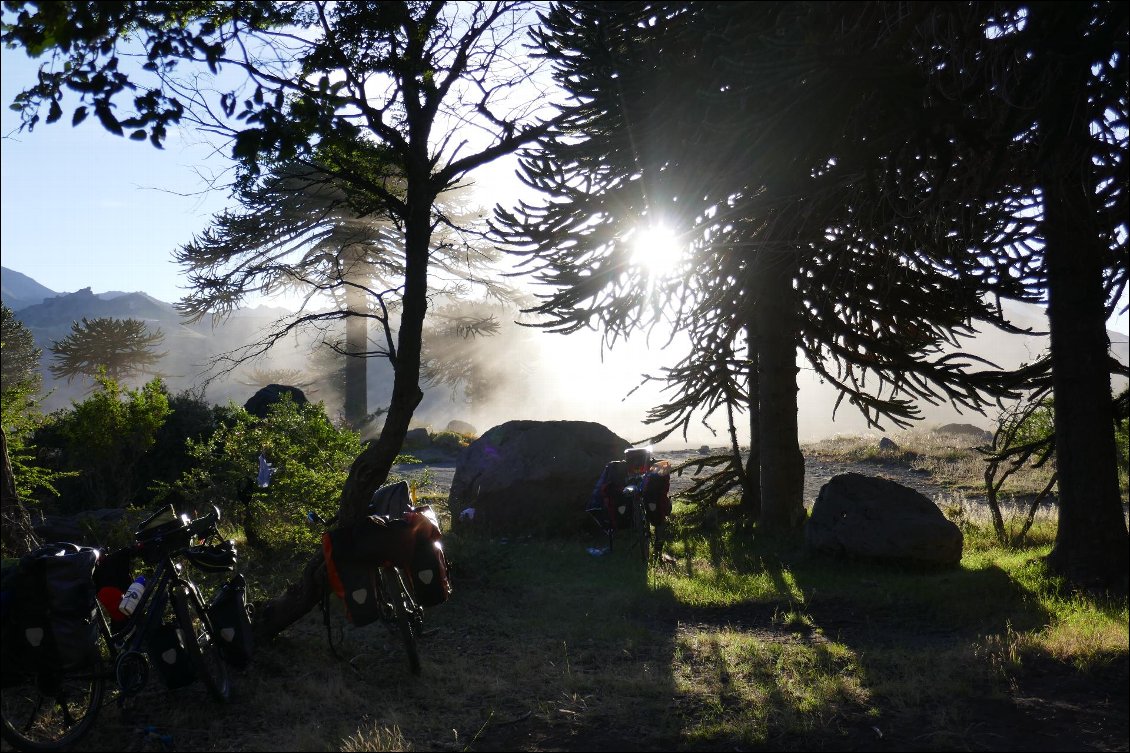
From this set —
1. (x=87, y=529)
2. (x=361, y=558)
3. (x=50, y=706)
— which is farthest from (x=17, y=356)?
(x=361, y=558)

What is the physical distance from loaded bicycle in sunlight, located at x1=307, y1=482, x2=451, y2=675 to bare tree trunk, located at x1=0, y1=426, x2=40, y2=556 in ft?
6.86

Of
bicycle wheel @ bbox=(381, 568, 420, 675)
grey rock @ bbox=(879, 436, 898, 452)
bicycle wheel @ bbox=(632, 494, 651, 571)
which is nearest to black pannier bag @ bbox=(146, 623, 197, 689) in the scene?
bicycle wheel @ bbox=(381, 568, 420, 675)

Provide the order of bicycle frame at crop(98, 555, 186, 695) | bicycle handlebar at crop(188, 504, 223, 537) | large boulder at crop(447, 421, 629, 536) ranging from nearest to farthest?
bicycle frame at crop(98, 555, 186, 695) → bicycle handlebar at crop(188, 504, 223, 537) → large boulder at crop(447, 421, 629, 536)

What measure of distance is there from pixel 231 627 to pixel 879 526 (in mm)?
6109

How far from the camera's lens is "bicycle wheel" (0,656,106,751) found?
159 inches

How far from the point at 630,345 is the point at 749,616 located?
11.5 feet

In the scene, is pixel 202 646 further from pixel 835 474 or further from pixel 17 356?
pixel 17 356

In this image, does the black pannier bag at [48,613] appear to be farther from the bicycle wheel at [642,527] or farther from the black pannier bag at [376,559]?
the bicycle wheel at [642,527]

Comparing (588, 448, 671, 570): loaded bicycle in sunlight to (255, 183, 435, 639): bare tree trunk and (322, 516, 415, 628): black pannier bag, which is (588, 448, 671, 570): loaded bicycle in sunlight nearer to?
(255, 183, 435, 639): bare tree trunk

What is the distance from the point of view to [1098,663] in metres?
4.91

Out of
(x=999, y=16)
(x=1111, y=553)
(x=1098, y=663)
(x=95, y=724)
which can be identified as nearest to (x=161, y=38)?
(x=95, y=724)

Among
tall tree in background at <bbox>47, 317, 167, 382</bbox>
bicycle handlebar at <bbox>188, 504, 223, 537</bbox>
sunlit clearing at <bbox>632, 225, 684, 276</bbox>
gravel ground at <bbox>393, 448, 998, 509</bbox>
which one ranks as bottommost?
gravel ground at <bbox>393, 448, 998, 509</bbox>

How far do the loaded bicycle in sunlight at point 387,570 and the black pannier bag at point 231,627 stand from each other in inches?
21.1

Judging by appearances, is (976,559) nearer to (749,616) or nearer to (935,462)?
(749,616)
